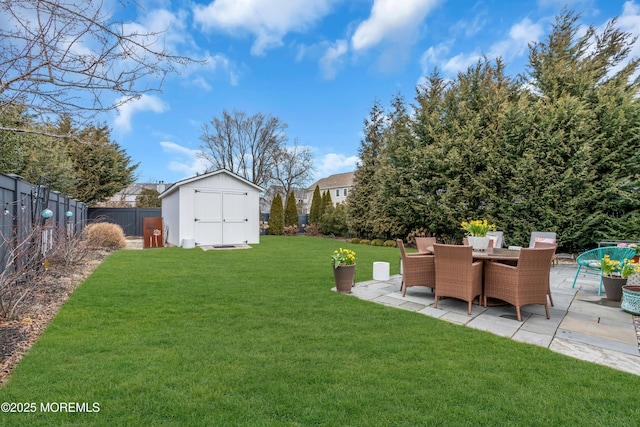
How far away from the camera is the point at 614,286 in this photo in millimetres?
4527

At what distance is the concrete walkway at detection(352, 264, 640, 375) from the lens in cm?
287

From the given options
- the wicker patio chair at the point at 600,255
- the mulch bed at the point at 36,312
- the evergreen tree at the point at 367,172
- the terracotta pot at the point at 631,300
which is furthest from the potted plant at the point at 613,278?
the evergreen tree at the point at 367,172

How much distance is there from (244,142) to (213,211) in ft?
48.7

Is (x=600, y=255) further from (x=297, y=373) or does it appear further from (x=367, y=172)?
(x=367, y=172)

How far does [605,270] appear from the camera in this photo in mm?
4543

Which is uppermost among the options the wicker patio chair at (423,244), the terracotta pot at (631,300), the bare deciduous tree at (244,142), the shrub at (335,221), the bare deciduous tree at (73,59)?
Result: the bare deciduous tree at (244,142)

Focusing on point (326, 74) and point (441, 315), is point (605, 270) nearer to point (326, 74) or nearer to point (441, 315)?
point (441, 315)

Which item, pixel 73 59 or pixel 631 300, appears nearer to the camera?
pixel 73 59

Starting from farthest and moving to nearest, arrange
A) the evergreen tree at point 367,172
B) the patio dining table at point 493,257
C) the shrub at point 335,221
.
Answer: the shrub at point 335,221 → the evergreen tree at point 367,172 → the patio dining table at point 493,257

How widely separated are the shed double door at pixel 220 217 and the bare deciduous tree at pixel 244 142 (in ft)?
43.8

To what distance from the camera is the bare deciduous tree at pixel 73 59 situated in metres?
2.77

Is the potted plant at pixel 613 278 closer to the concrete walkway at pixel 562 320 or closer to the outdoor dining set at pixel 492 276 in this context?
the concrete walkway at pixel 562 320

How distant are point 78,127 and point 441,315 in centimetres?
462

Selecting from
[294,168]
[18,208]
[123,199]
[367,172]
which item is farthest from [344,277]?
[294,168]
